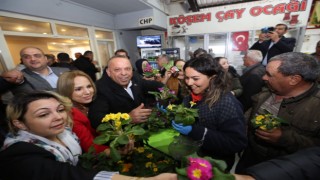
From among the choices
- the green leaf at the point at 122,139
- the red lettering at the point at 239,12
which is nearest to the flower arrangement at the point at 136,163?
the green leaf at the point at 122,139

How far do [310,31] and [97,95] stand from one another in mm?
9338

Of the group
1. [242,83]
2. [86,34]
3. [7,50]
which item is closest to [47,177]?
[242,83]

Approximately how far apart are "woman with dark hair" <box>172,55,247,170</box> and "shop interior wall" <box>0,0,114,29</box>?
4432 mm

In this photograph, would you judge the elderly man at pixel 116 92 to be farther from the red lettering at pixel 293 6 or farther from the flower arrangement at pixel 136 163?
the red lettering at pixel 293 6

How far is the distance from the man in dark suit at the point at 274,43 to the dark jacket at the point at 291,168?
9.91ft

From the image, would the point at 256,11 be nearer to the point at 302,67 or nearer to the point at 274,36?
the point at 274,36

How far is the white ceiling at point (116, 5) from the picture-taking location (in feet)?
16.8

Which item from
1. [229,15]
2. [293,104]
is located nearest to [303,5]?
[229,15]

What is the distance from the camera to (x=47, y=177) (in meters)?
0.63

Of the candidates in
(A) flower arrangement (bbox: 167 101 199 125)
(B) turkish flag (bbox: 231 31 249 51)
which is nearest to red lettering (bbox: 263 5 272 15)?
(B) turkish flag (bbox: 231 31 249 51)

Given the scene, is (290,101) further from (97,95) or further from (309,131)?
(97,95)

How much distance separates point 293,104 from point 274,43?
2.45 metres

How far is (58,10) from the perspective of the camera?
4430 mm

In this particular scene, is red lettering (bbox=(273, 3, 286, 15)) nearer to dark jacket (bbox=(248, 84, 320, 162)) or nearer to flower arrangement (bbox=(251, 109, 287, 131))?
dark jacket (bbox=(248, 84, 320, 162))
